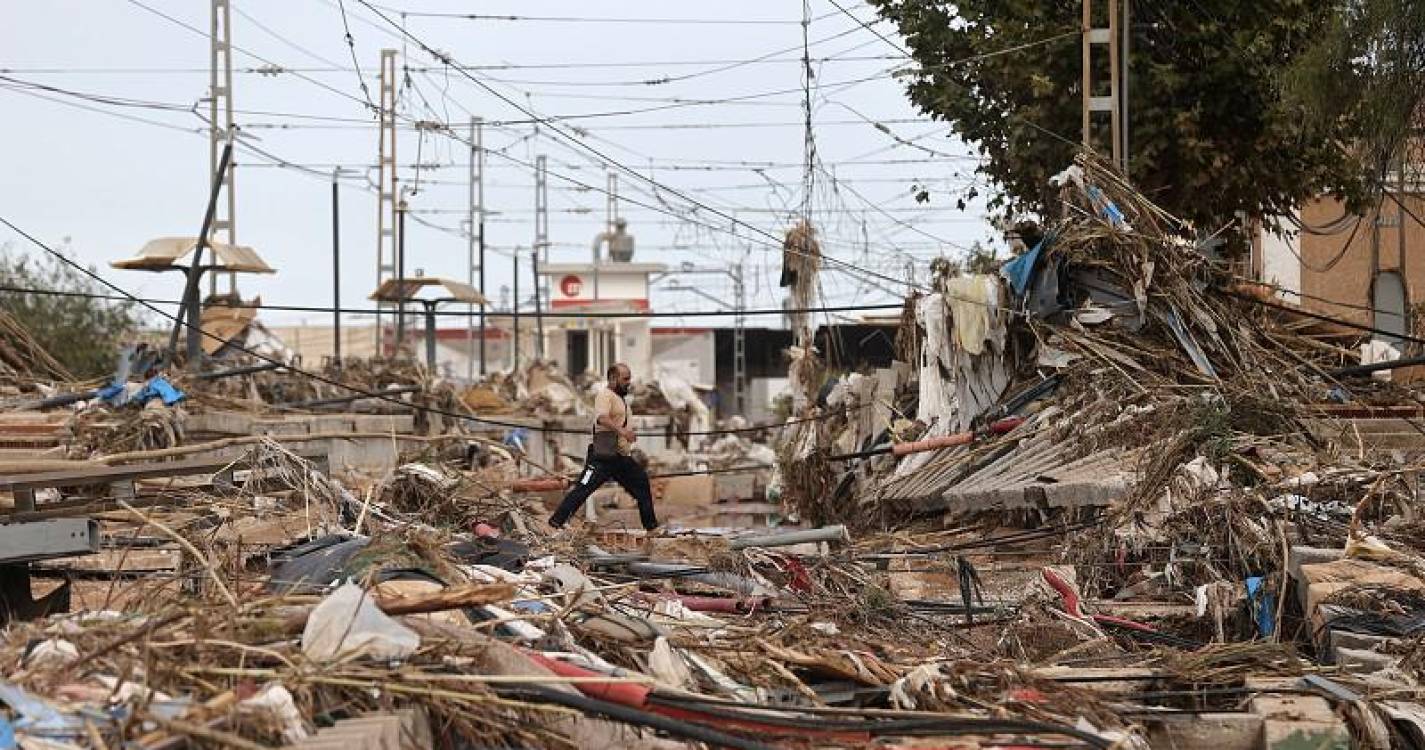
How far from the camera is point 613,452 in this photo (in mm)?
16797

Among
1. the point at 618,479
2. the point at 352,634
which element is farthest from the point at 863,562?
the point at 352,634

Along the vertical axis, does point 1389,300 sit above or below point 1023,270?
above

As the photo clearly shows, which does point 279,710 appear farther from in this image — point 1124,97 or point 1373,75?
point 1124,97

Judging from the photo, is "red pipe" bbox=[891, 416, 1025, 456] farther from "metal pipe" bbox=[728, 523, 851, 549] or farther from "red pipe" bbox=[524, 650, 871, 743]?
"red pipe" bbox=[524, 650, 871, 743]

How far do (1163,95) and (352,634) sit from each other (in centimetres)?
1892

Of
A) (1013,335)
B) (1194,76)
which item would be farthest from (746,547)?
(1194,76)

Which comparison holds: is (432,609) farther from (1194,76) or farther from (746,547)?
(1194,76)

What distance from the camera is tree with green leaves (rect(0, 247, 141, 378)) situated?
151 feet

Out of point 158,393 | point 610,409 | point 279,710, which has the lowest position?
point 279,710

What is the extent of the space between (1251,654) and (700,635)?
2.71 m

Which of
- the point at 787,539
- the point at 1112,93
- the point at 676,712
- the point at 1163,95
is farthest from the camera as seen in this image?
the point at 1163,95

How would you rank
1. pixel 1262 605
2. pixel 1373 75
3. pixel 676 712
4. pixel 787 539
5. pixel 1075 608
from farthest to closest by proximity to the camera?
pixel 1373 75
pixel 787 539
pixel 1262 605
pixel 1075 608
pixel 676 712

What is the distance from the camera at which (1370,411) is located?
55.4 feet

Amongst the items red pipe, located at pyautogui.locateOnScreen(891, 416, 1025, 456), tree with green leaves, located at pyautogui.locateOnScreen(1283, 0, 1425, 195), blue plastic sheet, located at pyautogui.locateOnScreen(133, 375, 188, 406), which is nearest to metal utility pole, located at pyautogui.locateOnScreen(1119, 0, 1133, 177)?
tree with green leaves, located at pyautogui.locateOnScreen(1283, 0, 1425, 195)
